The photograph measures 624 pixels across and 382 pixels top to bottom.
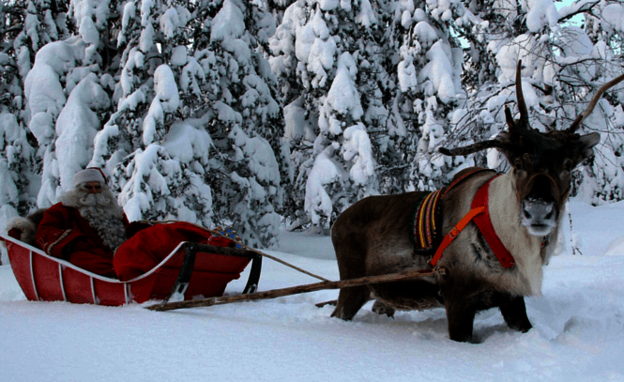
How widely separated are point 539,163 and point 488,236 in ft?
→ 1.92

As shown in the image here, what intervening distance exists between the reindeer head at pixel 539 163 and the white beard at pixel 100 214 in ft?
11.7

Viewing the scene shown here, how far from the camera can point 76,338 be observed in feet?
8.71

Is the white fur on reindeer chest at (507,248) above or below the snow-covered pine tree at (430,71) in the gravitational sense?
below

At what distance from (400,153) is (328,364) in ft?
44.2

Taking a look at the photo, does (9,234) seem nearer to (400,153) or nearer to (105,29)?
(105,29)

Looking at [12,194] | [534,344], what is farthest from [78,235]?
[12,194]

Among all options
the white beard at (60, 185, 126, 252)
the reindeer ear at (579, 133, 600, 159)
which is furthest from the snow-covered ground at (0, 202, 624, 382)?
the reindeer ear at (579, 133, 600, 159)

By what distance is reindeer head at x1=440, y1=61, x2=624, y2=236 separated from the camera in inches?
98.0

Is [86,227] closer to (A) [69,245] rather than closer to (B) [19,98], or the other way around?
(A) [69,245]

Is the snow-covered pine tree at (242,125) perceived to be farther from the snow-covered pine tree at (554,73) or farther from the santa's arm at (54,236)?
the santa's arm at (54,236)

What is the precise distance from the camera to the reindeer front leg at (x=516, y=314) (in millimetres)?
3135

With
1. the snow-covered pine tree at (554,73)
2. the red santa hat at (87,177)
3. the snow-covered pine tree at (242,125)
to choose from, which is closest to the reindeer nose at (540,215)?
the red santa hat at (87,177)

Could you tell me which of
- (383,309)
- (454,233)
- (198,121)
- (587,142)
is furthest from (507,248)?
(198,121)

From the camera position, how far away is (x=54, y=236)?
4160 mm
